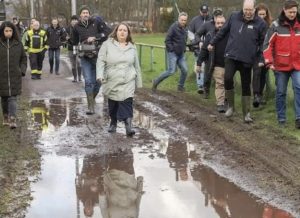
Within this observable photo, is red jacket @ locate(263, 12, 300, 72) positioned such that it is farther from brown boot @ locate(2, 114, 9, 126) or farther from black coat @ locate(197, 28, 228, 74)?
brown boot @ locate(2, 114, 9, 126)

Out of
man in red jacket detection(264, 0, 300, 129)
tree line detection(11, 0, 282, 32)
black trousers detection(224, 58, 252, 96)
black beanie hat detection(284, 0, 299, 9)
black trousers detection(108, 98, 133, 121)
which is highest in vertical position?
black beanie hat detection(284, 0, 299, 9)

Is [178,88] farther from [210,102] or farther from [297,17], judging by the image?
[297,17]

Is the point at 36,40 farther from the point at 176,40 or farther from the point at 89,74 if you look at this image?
the point at 89,74

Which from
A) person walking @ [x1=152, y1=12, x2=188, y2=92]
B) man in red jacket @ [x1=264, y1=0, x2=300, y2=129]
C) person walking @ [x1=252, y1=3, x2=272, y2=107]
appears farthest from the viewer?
person walking @ [x1=152, y1=12, x2=188, y2=92]

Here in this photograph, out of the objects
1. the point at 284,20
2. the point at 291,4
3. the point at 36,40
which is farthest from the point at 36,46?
the point at 291,4

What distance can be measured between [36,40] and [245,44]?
9406 mm

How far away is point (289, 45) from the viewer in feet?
28.3

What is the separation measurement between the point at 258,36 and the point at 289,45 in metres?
0.73

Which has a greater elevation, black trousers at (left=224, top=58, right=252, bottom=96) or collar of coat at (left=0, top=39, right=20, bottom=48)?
collar of coat at (left=0, top=39, right=20, bottom=48)

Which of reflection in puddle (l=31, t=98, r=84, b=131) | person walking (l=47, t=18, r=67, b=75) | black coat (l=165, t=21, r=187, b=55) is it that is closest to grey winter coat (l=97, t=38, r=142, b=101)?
reflection in puddle (l=31, t=98, r=84, b=131)

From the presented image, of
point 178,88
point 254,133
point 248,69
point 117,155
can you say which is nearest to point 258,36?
point 248,69

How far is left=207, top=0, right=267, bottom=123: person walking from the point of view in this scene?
30.1 ft

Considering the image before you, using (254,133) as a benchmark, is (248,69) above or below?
above

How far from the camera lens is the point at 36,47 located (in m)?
17.3
